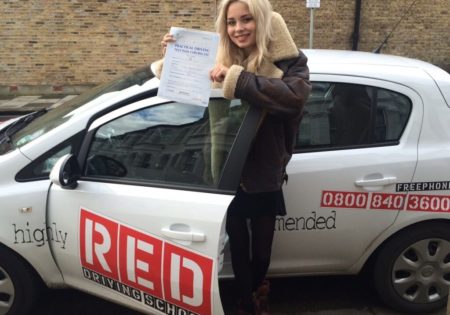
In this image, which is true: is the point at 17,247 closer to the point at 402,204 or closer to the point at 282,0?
the point at 402,204

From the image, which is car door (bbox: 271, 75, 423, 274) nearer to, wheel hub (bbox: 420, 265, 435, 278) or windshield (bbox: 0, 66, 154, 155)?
wheel hub (bbox: 420, 265, 435, 278)

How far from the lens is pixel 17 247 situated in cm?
230

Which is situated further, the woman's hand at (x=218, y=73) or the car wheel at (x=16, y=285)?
the car wheel at (x=16, y=285)

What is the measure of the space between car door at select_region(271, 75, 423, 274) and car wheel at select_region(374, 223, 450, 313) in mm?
178

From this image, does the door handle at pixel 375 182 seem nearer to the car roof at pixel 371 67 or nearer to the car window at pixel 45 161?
the car roof at pixel 371 67

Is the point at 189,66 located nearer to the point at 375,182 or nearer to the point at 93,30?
the point at 375,182

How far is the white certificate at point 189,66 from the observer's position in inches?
78.8

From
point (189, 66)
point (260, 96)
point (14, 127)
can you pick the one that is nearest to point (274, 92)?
point (260, 96)

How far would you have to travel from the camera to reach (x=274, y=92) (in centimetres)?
192

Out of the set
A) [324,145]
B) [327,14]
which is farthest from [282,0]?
[324,145]

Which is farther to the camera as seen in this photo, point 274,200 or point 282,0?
point 282,0

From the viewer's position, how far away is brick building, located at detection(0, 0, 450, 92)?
1093cm

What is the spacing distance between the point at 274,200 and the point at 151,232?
610 mm

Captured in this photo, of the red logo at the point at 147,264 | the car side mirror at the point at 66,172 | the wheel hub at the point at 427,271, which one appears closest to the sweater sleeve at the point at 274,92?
the red logo at the point at 147,264
